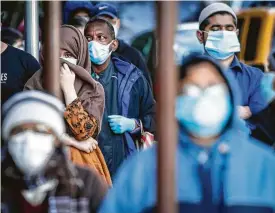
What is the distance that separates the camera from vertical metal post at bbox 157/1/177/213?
4.28 metres

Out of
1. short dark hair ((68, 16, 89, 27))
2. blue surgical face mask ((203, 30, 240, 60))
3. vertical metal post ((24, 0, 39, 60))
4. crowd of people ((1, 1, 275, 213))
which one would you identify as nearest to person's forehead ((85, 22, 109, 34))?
vertical metal post ((24, 0, 39, 60))

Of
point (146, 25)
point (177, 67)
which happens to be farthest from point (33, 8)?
point (146, 25)

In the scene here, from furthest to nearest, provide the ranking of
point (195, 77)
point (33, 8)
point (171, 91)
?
point (33, 8), point (195, 77), point (171, 91)

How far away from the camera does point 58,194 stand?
4379 mm

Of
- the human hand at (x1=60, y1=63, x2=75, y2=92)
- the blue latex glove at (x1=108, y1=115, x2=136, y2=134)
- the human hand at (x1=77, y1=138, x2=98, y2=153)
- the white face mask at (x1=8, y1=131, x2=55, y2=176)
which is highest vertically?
the white face mask at (x1=8, y1=131, x2=55, y2=176)

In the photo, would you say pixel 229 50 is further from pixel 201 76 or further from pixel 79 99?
pixel 201 76

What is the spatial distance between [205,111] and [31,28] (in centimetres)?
257

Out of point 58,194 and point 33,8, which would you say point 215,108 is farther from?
point 33,8

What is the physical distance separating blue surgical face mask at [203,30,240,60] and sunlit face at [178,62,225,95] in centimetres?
204

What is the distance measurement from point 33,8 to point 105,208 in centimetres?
260

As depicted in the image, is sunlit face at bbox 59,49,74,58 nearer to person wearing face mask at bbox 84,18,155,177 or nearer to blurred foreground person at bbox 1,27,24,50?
person wearing face mask at bbox 84,18,155,177

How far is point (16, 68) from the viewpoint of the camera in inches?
249

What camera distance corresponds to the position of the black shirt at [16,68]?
6.23m

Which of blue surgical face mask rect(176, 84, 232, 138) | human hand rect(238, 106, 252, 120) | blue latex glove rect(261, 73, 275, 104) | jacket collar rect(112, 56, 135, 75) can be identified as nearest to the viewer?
blue surgical face mask rect(176, 84, 232, 138)
